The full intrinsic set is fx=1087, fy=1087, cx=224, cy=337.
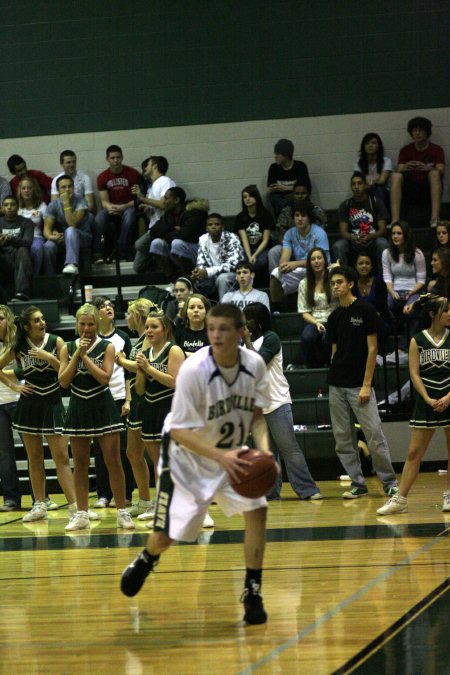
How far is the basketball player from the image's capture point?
15.0 feet

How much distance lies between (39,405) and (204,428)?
3.93 meters

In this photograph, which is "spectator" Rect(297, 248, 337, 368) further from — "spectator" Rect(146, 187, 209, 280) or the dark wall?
the dark wall

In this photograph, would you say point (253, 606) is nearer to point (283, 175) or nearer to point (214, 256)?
point (214, 256)

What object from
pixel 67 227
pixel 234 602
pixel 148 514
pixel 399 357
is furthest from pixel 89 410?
pixel 67 227

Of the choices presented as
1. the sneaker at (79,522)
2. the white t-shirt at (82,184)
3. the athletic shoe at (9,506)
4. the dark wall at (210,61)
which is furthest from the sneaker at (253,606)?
the dark wall at (210,61)

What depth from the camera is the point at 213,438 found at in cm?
469

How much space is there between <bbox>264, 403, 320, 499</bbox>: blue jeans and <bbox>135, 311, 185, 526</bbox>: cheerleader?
1278mm

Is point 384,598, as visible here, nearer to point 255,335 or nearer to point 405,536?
point 405,536

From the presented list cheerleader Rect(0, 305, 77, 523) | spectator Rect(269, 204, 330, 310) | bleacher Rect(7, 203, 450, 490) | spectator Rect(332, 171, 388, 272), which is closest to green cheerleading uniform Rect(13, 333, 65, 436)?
cheerleader Rect(0, 305, 77, 523)

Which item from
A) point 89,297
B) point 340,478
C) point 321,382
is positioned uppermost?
point 89,297

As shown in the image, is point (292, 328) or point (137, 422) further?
point (292, 328)

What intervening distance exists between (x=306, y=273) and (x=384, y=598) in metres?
6.14

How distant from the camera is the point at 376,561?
5875 millimetres

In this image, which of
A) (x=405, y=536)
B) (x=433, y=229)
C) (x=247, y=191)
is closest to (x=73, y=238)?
(x=247, y=191)
